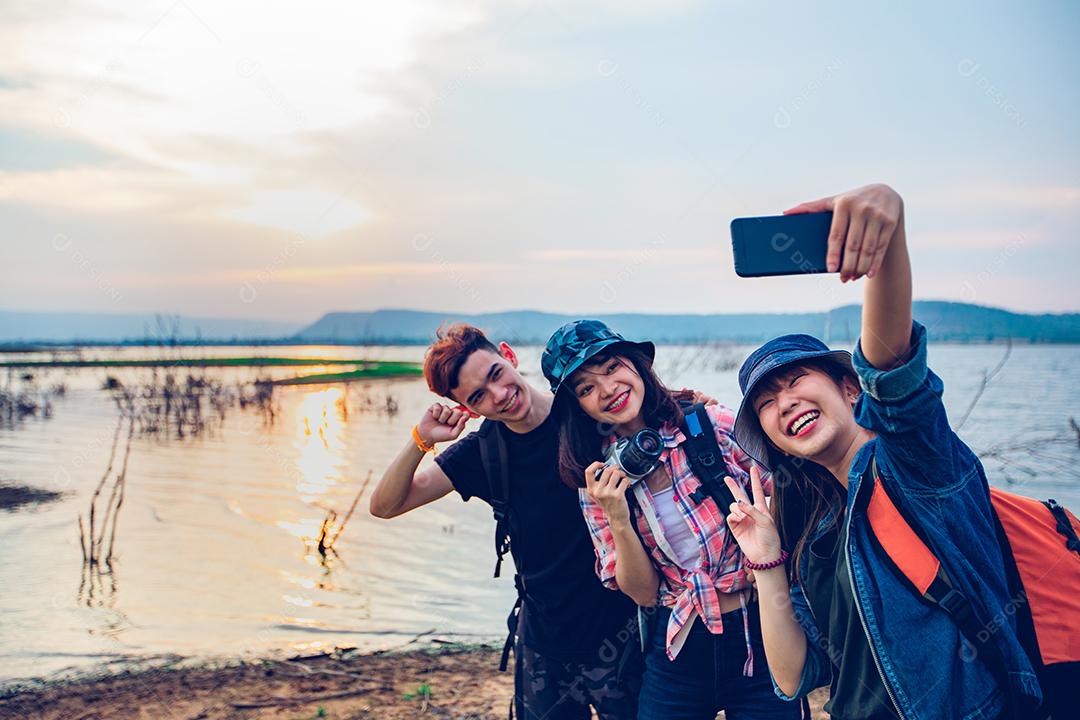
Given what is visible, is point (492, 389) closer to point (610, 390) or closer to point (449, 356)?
point (449, 356)

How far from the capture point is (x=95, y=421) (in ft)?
62.9

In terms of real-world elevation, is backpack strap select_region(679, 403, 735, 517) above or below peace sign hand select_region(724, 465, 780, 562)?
above

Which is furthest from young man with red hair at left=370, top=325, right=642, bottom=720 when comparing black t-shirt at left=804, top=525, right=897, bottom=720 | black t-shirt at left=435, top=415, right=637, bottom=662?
black t-shirt at left=804, top=525, right=897, bottom=720

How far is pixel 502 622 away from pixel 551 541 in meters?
3.63

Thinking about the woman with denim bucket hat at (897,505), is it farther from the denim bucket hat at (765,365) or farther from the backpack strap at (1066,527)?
the backpack strap at (1066,527)

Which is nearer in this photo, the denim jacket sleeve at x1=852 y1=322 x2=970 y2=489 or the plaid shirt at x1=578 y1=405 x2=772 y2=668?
the denim jacket sleeve at x1=852 y1=322 x2=970 y2=489

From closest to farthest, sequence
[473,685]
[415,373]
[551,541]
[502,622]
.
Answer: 1. [551,541]
2. [473,685]
3. [502,622]
4. [415,373]

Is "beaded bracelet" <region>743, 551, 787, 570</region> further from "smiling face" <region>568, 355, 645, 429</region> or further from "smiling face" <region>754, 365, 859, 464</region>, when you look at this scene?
"smiling face" <region>568, 355, 645, 429</region>

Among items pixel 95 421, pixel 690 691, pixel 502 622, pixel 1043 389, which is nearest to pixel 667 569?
pixel 690 691

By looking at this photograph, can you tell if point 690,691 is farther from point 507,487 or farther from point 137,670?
point 137,670

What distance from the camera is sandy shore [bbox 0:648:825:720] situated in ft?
13.9

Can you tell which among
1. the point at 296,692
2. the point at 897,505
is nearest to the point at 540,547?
the point at 897,505

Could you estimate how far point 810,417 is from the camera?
6.30 feet

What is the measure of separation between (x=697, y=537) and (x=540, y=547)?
65cm
